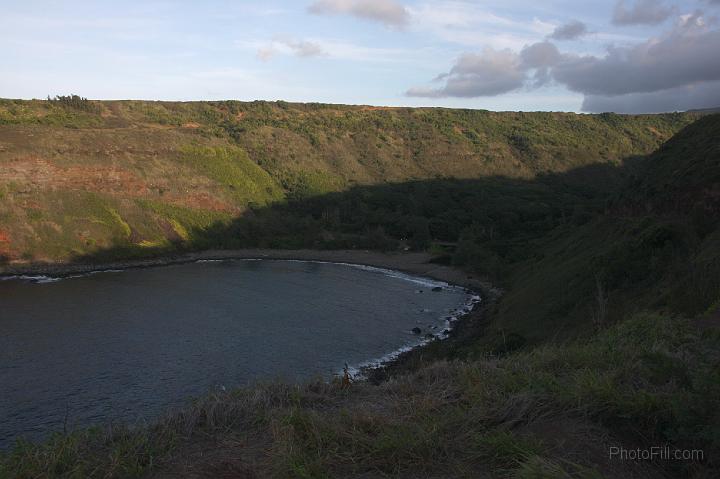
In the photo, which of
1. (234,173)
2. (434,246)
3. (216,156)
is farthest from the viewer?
(216,156)

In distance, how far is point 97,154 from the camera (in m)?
87.9

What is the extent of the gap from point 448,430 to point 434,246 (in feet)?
264

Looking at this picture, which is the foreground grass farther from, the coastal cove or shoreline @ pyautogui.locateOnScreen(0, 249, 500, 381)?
shoreline @ pyautogui.locateOnScreen(0, 249, 500, 381)

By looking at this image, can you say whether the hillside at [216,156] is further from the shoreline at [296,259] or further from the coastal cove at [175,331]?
the coastal cove at [175,331]

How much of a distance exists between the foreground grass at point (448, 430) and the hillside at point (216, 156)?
69.1 m

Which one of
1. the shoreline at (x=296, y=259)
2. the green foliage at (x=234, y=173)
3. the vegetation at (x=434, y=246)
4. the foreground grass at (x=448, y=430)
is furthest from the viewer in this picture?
the green foliage at (x=234, y=173)

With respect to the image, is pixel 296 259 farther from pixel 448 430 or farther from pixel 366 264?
pixel 448 430

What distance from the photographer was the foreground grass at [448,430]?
21.5 ft

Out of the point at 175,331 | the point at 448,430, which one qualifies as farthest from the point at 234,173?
the point at 448,430

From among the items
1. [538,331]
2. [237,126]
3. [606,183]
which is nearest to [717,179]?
[538,331]

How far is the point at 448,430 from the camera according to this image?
7.63m

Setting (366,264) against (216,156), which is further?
(216,156)

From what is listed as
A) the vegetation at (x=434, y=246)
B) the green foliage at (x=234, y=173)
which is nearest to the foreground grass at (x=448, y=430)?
the vegetation at (x=434, y=246)

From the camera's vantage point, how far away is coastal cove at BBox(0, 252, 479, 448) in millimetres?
28547
